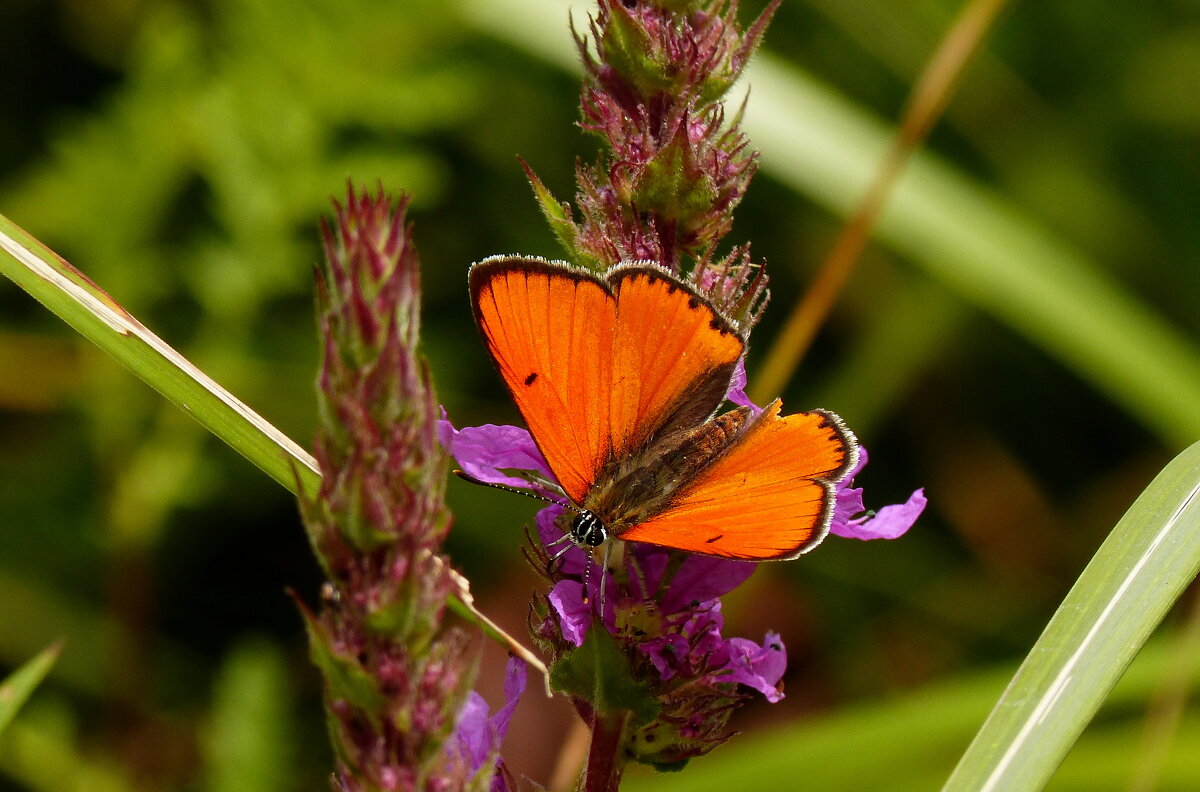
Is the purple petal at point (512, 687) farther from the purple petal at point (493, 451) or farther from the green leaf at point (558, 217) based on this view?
the green leaf at point (558, 217)

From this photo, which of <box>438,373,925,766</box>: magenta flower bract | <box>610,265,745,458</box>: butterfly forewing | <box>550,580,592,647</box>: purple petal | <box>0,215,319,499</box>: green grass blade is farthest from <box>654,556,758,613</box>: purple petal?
<box>0,215,319,499</box>: green grass blade

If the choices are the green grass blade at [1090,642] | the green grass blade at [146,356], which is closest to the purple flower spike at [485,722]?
the green grass blade at [146,356]

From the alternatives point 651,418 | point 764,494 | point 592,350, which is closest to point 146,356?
point 592,350

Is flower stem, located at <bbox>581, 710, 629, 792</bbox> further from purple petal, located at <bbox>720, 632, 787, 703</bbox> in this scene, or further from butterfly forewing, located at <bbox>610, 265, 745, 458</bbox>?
butterfly forewing, located at <bbox>610, 265, 745, 458</bbox>

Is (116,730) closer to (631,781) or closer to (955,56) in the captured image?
(631,781)

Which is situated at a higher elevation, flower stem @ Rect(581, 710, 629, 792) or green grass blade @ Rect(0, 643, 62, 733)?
flower stem @ Rect(581, 710, 629, 792)

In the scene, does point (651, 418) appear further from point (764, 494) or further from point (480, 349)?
point (480, 349)

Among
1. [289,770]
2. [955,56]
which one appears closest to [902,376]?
[955,56]

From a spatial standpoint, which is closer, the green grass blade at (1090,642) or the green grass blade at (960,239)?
the green grass blade at (1090,642)
